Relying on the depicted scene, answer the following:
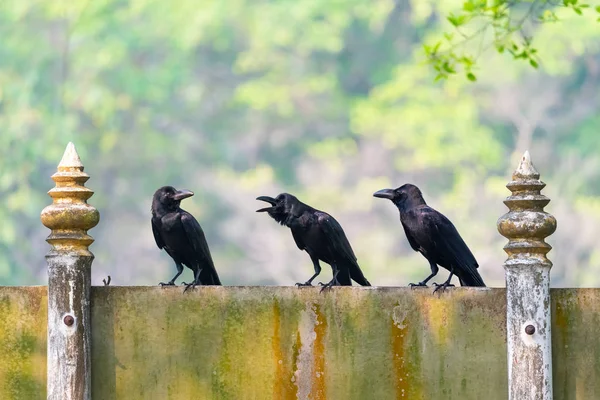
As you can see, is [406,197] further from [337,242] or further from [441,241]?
[337,242]

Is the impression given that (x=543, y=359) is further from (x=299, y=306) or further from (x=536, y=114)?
(x=536, y=114)

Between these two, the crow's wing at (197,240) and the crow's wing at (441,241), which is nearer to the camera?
the crow's wing at (441,241)

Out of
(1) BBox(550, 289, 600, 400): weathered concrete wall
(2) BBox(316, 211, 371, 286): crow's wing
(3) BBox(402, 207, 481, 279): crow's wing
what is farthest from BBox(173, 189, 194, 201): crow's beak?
(1) BBox(550, 289, 600, 400): weathered concrete wall

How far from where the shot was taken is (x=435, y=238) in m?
9.29

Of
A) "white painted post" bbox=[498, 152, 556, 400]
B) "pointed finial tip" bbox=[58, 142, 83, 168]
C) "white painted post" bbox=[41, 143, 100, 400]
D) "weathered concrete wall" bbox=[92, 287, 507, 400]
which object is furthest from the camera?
"pointed finial tip" bbox=[58, 142, 83, 168]

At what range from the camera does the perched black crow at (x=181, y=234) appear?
9.64 meters

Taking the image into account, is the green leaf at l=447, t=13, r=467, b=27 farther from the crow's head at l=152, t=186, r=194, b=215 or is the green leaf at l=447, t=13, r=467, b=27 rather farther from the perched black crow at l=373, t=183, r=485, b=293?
the crow's head at l=152, t=186, r=194, b=215

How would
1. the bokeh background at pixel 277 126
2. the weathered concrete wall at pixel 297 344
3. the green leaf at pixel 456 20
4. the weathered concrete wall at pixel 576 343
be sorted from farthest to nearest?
the bokeh background at pixel 277 126
the green leaf at pixel 456 20
the weathered concrete wall at pixel 297 344
the weathered concrete wall at pixel 576 343

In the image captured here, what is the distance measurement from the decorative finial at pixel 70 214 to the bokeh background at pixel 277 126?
26.8 metres

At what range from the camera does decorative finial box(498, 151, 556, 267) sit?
27.3ft

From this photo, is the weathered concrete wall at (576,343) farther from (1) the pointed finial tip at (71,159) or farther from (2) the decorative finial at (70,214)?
(1) the pointed finial tip at (71,159)

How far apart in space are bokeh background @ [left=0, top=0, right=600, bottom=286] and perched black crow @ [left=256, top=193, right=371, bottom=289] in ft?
84.2

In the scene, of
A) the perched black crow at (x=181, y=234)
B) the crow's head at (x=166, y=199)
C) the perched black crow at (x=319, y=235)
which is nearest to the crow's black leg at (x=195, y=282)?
the perched black crow at (x=181, y=234)

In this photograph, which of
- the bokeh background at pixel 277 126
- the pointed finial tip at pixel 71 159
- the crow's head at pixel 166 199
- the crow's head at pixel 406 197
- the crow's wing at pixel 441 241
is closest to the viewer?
the pointed finial tip at pixel 71 159
